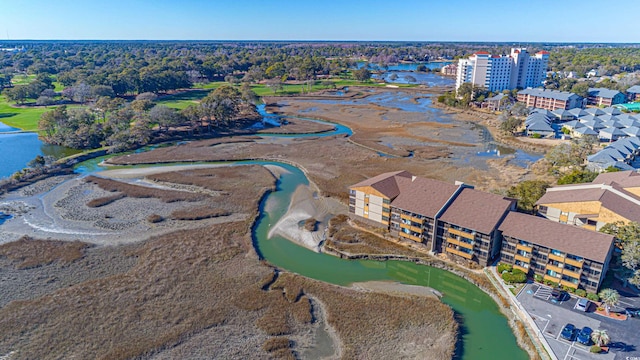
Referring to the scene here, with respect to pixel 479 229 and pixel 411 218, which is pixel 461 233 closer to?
pixel 479 229

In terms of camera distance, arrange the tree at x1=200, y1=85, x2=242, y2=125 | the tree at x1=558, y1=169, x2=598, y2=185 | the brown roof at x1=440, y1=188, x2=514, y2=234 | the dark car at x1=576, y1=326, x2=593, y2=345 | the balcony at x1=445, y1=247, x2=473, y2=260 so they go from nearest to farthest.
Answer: the dark car at x1=576, y1=326, x2=593, y2=345
the brown roof at x1=440, y1=188, x2=514, y2=234
the balcony at x1=445, y1=247, x2=473, y2=260
the tree at x1=558, y1=169, x2=598, y2=185
the tree at x1=200, y1=85, x2=242, y2=125

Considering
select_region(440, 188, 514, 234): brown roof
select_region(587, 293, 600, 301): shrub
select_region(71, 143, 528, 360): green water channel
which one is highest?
select_region(440, 188, 514, 234): brown roof

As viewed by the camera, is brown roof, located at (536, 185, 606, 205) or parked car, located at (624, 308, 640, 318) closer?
parked car, located at (624, 308, 640, 318)

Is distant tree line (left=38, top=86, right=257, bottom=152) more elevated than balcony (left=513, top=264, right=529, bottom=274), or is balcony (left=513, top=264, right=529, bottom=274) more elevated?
distant tree line (left=38, top=86, right=257, bottom=152)

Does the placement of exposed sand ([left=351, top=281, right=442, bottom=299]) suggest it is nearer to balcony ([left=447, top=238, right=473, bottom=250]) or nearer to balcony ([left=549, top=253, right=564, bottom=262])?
balcony ([left=447, top=238, right=473, bottom=250])

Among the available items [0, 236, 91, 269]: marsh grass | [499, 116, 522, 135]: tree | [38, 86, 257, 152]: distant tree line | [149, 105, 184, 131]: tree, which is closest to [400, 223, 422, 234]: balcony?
[0, 236, 91, 269]: marsh grass

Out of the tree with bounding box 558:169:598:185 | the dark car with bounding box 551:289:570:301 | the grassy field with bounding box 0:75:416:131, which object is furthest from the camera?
the grassy field with bounding box 0:75:416:131
